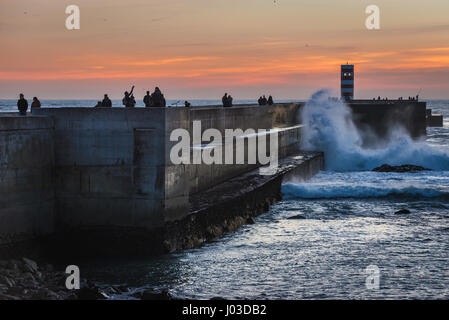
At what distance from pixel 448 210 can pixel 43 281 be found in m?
13.4

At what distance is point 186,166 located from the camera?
1376 centimetres

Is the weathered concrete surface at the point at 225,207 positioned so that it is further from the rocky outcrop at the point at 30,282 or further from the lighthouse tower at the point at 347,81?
the lighthouse tower at the point at 347,81

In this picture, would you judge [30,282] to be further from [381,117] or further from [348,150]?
[381,117]

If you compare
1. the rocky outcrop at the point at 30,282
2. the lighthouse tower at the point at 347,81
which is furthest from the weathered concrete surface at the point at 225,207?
the lighthouse tower at the point at 347,81

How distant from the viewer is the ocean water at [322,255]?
11406 millimetres

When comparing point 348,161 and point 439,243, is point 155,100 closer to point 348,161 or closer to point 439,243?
point 439,243

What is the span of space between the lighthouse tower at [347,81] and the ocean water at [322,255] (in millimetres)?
41394

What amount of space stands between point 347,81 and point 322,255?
52.9 meters

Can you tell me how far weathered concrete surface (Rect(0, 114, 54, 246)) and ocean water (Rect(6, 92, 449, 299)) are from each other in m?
1.35

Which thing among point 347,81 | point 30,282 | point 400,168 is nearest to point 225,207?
point 30,282

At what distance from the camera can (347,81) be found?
64938 mm

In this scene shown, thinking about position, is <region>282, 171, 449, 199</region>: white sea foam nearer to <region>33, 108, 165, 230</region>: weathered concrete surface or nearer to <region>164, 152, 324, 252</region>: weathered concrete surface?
<region>164, 152, 324, 252</region>: weathered concrete surface

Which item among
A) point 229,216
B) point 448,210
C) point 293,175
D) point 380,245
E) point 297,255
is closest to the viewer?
point 297,255
